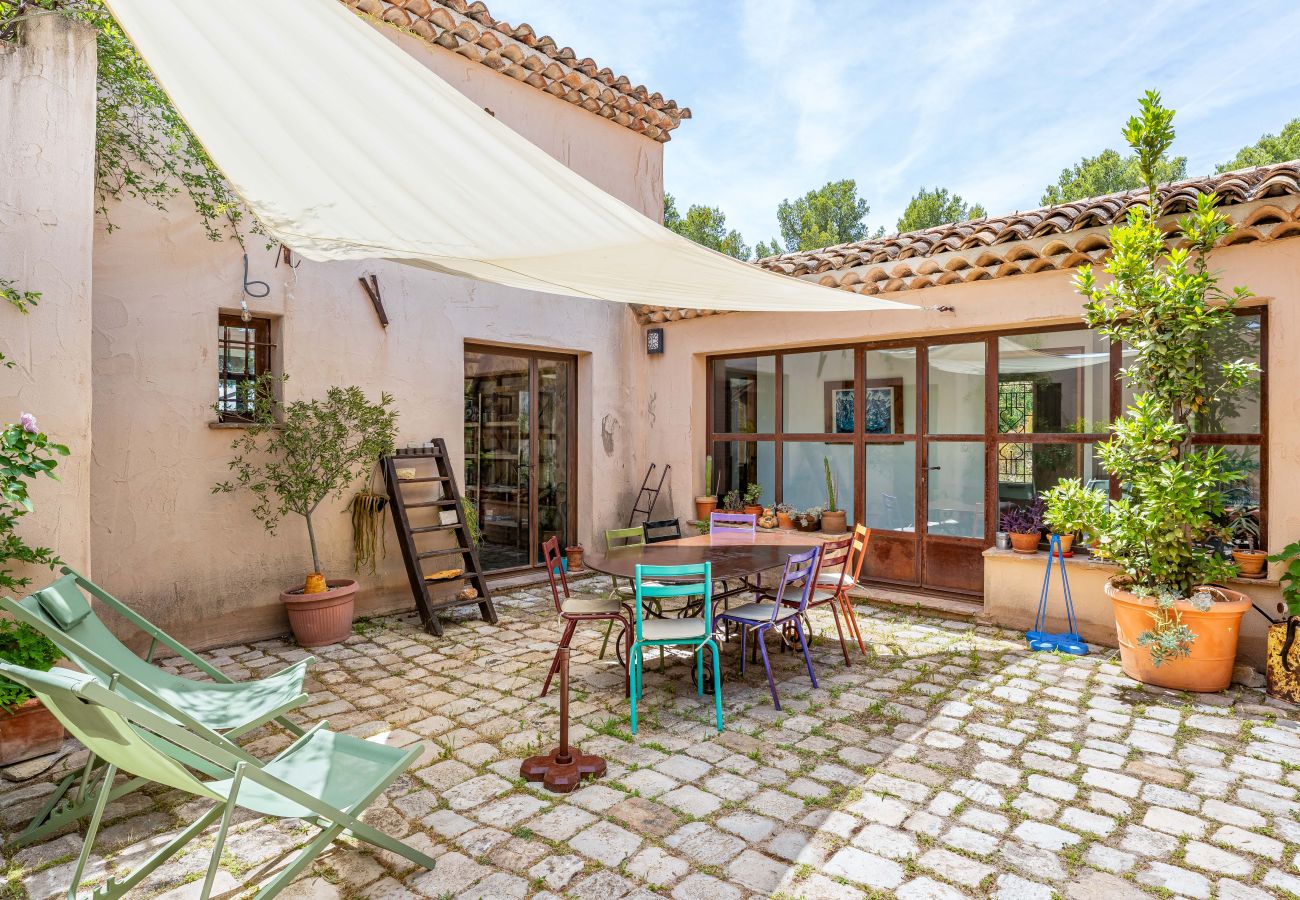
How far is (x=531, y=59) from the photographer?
6840 millimetres

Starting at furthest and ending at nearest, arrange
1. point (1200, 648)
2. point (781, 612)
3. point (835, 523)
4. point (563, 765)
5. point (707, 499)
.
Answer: point (707, 499)
point (835, 523)
point (781, 612)
point (1200, 648)
point (563, 765)

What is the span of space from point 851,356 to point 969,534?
1897mm

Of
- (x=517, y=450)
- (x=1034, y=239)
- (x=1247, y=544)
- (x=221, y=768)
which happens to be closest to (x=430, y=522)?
(x=517, y=450)

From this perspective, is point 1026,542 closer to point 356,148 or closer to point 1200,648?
point 1200,648

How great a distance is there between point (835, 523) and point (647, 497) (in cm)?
220

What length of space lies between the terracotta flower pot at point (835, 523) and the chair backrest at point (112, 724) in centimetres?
544

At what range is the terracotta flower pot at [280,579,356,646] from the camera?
5000 mm

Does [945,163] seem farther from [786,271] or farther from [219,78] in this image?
[219,78]

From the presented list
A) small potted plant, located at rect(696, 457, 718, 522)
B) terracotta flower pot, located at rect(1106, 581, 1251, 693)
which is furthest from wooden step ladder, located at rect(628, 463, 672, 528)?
terracotta flower pot, located at rect(1106, 581, 1251, 693)

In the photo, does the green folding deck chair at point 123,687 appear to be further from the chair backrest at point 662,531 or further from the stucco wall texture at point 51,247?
the chair backrest at point 662,531

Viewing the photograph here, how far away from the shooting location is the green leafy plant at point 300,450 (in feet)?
16.7

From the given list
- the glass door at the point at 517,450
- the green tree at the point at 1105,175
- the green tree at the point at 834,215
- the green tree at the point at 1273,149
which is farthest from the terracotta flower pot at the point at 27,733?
the green tree at the point at 834,215

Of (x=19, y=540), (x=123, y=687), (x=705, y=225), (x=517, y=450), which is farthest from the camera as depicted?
(x=705, y=225)

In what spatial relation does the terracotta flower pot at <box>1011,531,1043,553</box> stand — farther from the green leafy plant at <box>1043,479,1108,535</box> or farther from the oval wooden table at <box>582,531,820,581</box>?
the oval wooden table at <box>582,531,820,581</box>
